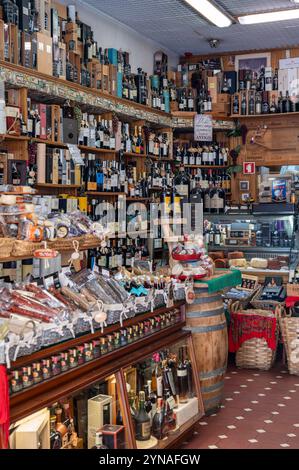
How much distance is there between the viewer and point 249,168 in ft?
32.3

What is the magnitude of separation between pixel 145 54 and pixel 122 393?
21.9 ft

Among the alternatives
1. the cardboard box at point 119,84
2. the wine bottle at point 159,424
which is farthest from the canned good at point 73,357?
the cardboard box at point 119,84

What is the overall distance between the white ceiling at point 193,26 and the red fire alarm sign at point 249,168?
6.20ft

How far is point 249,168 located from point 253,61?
5.84 feet

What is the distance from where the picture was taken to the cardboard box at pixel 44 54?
604 cm

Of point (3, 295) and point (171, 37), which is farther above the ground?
point (171, 37)

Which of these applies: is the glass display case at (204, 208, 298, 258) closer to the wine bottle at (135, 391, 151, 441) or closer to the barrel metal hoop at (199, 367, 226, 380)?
the barrel metal hoop at (199, 367, 226, 380)

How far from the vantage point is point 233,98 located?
31.8ft

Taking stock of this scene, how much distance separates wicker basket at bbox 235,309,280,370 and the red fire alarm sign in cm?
393

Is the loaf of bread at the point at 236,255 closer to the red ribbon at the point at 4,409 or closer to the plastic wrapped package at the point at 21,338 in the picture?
the plastic wrapped package at the point at 21,338

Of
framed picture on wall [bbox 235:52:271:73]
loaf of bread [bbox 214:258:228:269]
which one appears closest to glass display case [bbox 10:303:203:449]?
loaf of bread [bbox 214:258:228:269]

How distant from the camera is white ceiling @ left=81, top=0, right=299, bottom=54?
297 inches
